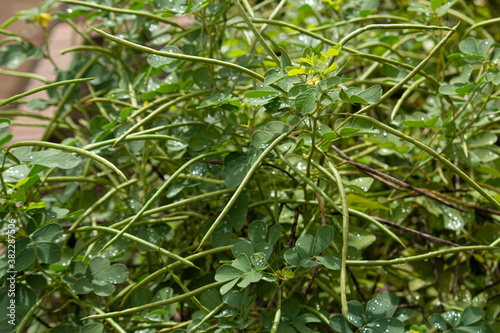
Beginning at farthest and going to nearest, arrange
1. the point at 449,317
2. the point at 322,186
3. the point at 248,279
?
A: the point at 322,186 < the point at 449,317 < the point at 248,279

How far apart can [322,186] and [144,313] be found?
345mm

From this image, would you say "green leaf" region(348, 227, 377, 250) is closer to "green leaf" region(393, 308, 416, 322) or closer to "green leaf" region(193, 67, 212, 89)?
"green leaf" region(393, 308, 416, 322)

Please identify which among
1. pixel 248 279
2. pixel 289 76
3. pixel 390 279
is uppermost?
pixel 289 76

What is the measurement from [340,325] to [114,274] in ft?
1.07

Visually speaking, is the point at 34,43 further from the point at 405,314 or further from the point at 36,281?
the point at 405,314

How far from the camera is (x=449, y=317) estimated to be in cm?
61

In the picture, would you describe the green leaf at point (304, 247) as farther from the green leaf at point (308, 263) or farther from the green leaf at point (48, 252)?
the green leaf at point (48, 252)

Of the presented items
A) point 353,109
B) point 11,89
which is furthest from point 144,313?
point 11,89

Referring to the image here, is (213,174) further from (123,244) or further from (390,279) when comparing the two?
(390,279)

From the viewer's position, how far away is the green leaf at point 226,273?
0.51m

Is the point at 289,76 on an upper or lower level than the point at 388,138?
upper

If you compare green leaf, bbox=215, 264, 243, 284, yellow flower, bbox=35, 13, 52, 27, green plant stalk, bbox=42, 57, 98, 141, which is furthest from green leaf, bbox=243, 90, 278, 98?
yellow flower, bbox=35, 13, 52, 27

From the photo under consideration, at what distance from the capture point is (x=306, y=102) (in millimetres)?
488

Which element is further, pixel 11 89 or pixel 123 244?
pixel 11 89
